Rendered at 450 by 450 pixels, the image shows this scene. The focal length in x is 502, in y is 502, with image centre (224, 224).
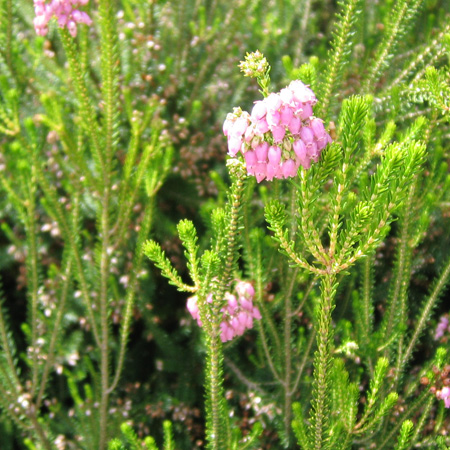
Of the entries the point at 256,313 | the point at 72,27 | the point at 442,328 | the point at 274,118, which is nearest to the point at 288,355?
the point at 256,313

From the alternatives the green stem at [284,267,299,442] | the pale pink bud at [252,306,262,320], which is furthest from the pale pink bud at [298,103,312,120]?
the pale pink bud at [252,306,262,320]

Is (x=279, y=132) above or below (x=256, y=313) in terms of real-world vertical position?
above

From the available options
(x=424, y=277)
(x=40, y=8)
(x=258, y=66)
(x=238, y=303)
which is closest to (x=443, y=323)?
(x=424, y=277)

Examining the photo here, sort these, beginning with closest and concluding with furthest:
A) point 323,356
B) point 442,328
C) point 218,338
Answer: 1. point 323,356
2. point 218,338
3. point 442,328

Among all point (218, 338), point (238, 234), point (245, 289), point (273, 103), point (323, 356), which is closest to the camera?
point (273, 103)

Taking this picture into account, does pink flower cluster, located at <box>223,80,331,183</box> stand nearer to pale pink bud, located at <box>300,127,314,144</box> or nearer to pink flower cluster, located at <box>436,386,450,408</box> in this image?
pale pink bud, located at <box>300,127,314,144</box>

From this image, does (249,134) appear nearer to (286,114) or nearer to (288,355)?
(286,114)

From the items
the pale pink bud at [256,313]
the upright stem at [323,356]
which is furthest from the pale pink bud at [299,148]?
the pale pink bud at [256,313]
